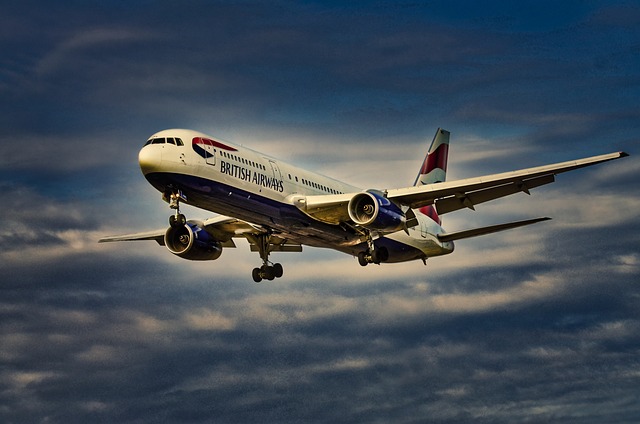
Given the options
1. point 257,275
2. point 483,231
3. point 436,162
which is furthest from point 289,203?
point 436,162

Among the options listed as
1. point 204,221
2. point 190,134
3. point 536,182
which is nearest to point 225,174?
point 190,134

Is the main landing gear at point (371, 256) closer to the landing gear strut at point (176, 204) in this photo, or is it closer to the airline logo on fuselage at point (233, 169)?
the airline logo on fuselage at point (233, 169)

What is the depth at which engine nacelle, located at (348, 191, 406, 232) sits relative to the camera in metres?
58.2

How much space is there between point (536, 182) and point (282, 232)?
14525mm

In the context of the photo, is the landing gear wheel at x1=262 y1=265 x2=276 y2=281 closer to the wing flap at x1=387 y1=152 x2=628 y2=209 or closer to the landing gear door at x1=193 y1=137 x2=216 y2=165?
the wing flap at x1=387 y1=152 x2=628 y2=209

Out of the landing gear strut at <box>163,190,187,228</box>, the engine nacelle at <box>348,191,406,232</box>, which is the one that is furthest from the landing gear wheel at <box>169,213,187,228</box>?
the engine nacelle at <box>348,191,406,232</box>

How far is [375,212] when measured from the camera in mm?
58031

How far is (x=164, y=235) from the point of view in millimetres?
68000

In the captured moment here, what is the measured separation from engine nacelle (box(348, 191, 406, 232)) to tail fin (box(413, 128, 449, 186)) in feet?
59.8

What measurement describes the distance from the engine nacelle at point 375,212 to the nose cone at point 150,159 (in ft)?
37.1

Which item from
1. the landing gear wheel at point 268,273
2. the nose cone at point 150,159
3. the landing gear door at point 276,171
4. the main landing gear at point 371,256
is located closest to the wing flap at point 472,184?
the main landing gear at point 371,256

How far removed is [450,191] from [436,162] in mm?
19925

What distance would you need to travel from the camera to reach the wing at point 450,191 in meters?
57.8

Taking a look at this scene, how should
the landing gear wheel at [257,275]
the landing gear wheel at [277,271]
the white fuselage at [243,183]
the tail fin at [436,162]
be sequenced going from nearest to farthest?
the white fuselage at [243,183], the landing gear wheel at [277,271], the landing gear wheel at [257,275], the tail fin at [436,162]
